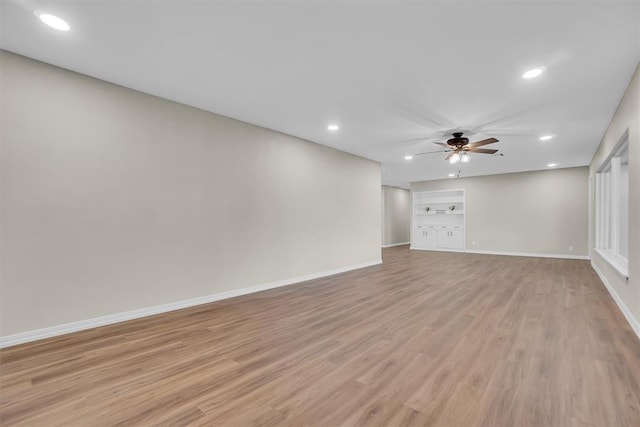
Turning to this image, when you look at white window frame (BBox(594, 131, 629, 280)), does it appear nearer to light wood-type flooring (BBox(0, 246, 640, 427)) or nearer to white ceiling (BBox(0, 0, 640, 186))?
white ceiling (BBox(0, 0, 640, 186))

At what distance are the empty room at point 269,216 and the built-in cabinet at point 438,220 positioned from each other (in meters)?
4.88

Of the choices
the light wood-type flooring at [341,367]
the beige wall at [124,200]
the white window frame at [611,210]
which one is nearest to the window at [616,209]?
the white window frame at [611,210]

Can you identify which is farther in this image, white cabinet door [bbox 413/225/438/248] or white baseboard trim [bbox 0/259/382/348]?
white cabinet door [bbox 413/225/438/248]

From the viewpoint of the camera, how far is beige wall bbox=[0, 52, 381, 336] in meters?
2.76

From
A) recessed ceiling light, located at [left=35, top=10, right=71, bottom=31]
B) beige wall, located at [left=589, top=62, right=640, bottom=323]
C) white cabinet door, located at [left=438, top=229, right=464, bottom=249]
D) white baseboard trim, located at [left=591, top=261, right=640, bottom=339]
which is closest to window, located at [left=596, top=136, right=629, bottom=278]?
beige wall, located at [left=589, top=62, right=640, bottom=323]

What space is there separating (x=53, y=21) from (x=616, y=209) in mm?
7118

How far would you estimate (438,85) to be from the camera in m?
3.27

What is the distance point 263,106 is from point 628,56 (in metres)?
3.73

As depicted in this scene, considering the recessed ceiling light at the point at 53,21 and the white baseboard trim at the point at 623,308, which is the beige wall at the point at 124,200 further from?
the white baseboard trim at the point at 623,308

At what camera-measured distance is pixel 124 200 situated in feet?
11.0

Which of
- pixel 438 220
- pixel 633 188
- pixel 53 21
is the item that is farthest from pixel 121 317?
pixel 438 220

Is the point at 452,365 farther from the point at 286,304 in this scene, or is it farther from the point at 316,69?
the point at 316,69

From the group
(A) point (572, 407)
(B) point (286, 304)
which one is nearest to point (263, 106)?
(B) point (286, 304)

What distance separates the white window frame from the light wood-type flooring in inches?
42.0
